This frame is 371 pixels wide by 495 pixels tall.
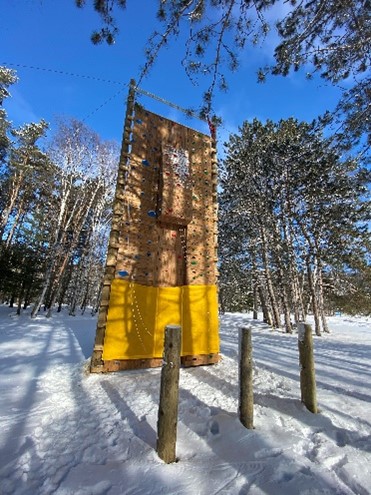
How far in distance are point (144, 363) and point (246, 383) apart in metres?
2.75

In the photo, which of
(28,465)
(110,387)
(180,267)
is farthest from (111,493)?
(180,267)

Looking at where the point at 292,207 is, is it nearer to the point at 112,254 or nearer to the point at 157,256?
the point at 157,256

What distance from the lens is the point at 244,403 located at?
3.07m

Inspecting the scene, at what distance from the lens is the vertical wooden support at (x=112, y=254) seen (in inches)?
193

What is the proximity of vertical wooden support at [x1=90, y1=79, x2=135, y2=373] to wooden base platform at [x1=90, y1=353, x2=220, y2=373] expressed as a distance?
67mm

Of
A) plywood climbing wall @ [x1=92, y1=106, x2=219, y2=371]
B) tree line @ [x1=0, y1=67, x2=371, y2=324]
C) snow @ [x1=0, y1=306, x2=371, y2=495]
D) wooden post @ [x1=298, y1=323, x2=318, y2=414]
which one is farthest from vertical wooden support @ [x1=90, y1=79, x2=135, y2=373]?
tree line @ [x1=0, y1=67, x2=371, y2=324]

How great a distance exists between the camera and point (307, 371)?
3475 millimetres

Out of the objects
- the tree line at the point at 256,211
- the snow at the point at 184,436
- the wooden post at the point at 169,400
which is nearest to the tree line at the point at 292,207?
the tree line at the point at 256,211

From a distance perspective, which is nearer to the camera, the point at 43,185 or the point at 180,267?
the point at 180,267

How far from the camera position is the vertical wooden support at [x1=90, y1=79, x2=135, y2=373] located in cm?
491

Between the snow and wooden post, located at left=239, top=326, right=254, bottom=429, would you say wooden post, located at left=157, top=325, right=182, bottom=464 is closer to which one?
the snow

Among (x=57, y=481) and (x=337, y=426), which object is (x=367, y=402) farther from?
(x=57, y=481)

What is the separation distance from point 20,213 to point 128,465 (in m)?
20.6

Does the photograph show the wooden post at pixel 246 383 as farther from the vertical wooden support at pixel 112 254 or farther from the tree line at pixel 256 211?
the tree line at pixel 256 211
